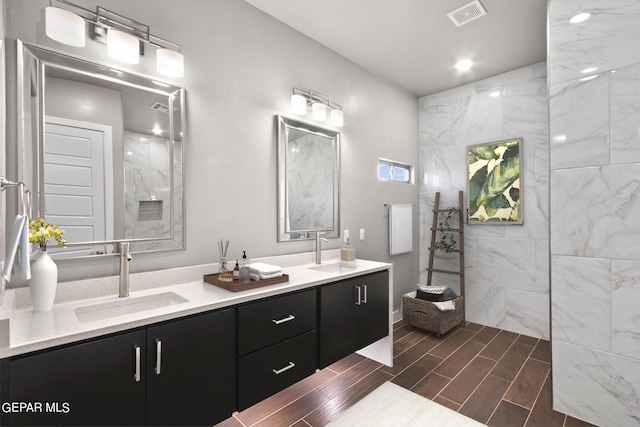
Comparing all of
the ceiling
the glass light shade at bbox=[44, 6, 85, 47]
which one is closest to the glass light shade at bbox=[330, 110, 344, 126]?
the ceiling

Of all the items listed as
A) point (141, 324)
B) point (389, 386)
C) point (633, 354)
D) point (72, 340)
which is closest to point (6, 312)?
point (72, 340)

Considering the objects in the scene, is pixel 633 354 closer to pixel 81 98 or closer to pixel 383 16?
pixel 383 16

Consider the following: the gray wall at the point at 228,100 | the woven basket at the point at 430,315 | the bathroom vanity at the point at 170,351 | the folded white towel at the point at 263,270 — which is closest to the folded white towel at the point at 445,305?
the woven basket at the point at 430,315

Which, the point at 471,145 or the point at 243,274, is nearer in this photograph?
the point at 243,274

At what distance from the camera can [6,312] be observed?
4.13 ft

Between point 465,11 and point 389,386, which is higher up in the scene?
point 465,11

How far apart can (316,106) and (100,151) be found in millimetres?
1591

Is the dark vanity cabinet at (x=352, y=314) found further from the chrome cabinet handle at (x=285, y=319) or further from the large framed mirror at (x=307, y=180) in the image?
the large framed mirror at (x=307, y=180)

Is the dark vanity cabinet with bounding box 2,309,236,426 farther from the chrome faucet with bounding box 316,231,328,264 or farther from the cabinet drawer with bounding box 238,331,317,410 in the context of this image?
the chrome faucet with bounding box 316,231,328,264

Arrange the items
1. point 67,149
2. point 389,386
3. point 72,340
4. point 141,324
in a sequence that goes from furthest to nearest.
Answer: point 389,386 < point 67,149 < point 141,324 < point 72,340

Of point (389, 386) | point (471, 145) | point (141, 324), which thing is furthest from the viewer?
point (471, 145)

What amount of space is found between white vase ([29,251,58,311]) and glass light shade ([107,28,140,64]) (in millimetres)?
1041

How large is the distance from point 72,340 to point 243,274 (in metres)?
0.81

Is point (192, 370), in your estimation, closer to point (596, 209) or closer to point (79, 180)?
point (79, 180)
